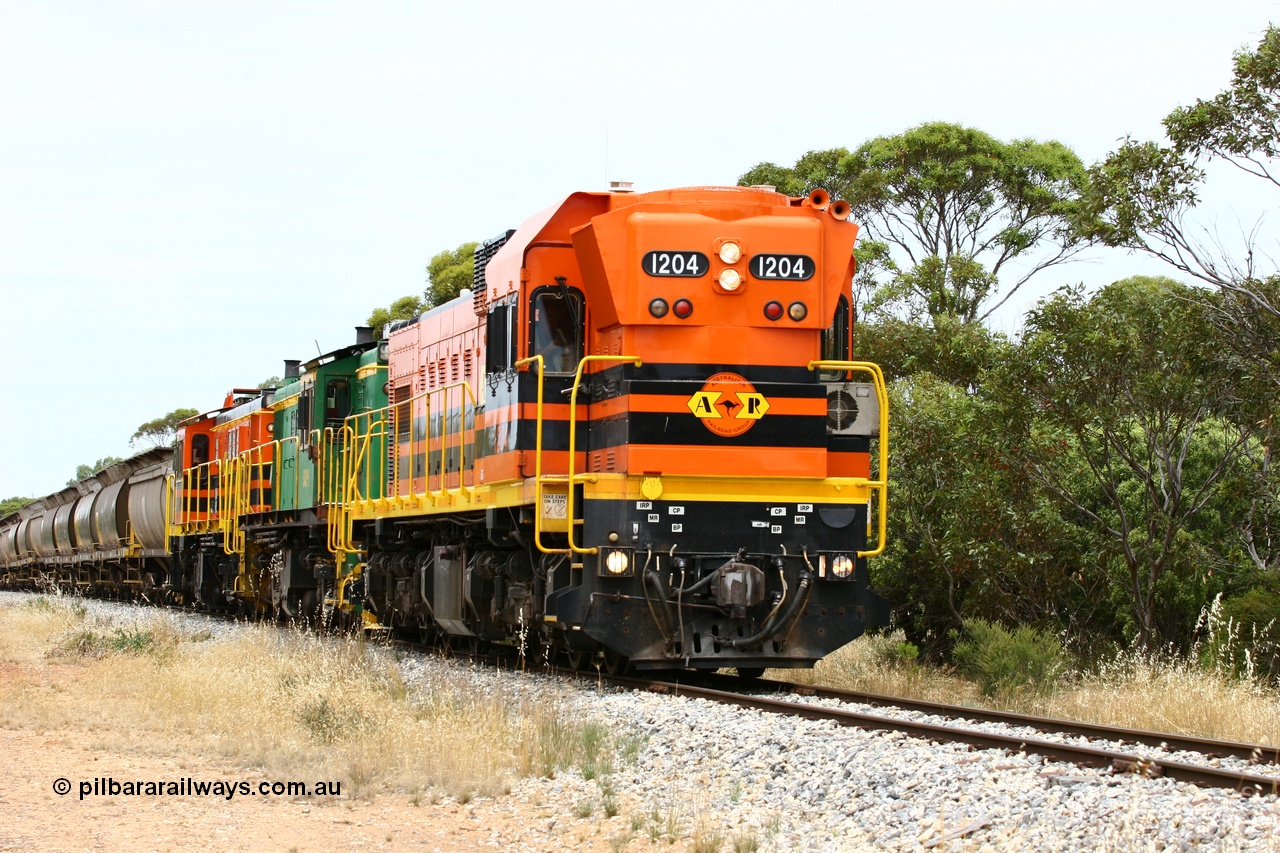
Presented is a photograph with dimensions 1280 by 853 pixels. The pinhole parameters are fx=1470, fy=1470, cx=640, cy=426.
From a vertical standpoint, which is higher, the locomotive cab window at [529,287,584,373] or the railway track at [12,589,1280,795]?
the locomotive cab window at [529,287,584,373]

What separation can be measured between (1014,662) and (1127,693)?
165 centimetres

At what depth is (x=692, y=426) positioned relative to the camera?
470 inches

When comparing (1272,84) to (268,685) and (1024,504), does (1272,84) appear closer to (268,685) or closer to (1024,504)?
(1024,504)

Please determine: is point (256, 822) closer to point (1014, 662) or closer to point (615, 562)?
point (615, 562)

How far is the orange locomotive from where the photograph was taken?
11844 millimetres

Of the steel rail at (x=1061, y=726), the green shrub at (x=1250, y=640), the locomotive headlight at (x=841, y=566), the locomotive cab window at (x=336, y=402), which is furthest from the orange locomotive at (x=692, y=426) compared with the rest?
the locomotive cab window at (x=336, y=402)

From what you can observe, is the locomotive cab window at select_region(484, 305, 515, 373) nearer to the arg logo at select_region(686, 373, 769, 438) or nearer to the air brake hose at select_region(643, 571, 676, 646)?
the arg logo at select_region(686, 373, 769, 438)

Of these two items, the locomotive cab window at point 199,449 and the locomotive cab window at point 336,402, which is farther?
the locomotive cab window at point 199,449

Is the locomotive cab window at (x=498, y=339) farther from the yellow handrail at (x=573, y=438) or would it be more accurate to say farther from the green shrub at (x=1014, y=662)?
the green shrub at (x=1014, y=662)

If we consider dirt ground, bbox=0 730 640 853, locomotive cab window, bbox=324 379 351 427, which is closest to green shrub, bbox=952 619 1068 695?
dirt ground, bbox=0 730 640 853

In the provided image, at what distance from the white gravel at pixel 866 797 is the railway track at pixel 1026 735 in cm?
16

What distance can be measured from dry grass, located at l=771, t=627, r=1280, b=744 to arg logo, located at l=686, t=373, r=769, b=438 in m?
3.18

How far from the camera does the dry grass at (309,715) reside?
30.8ft

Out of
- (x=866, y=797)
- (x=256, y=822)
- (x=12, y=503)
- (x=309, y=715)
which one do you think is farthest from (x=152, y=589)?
(x=12, y=503)
